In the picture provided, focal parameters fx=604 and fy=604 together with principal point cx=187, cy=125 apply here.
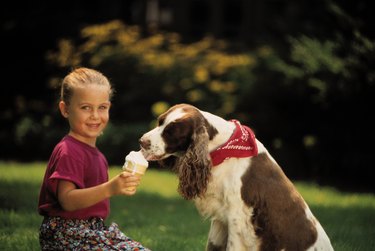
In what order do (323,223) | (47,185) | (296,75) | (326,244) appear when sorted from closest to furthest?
(47,185) < (326,244) < (323,223) < (296,75)

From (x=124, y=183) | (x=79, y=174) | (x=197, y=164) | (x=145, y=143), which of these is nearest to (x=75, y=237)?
(x=79, y=174)

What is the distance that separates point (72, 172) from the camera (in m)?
3.79

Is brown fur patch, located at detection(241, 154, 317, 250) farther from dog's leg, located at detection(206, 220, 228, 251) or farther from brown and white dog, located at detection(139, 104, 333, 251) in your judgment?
dog's leg, located at detection(206, 220, 228, 251)

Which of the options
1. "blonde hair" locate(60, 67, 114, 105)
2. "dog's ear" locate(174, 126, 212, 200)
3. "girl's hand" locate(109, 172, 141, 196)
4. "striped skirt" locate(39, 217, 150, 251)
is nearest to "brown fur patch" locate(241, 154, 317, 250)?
"dog's ear" locate(174, 126, 212, 200)

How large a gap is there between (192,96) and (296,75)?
2.79 m

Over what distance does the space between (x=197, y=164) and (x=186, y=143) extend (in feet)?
0.68

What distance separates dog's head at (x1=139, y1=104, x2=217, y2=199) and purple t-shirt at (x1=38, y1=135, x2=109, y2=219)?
0.38m

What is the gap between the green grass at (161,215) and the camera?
5.82 metres

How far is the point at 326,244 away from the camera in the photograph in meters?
4.39

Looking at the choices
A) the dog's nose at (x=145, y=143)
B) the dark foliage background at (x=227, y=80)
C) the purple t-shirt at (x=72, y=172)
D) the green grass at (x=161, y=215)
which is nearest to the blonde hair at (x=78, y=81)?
the purple t-shirt at (x=72, y=172)

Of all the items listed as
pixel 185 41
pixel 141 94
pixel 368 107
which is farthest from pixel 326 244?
pixel 185 41

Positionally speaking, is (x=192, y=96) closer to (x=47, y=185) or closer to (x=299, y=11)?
(x=299, y=11)

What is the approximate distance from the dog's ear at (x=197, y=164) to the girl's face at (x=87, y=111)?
2.11ft

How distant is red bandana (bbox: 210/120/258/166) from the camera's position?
4281 mm
